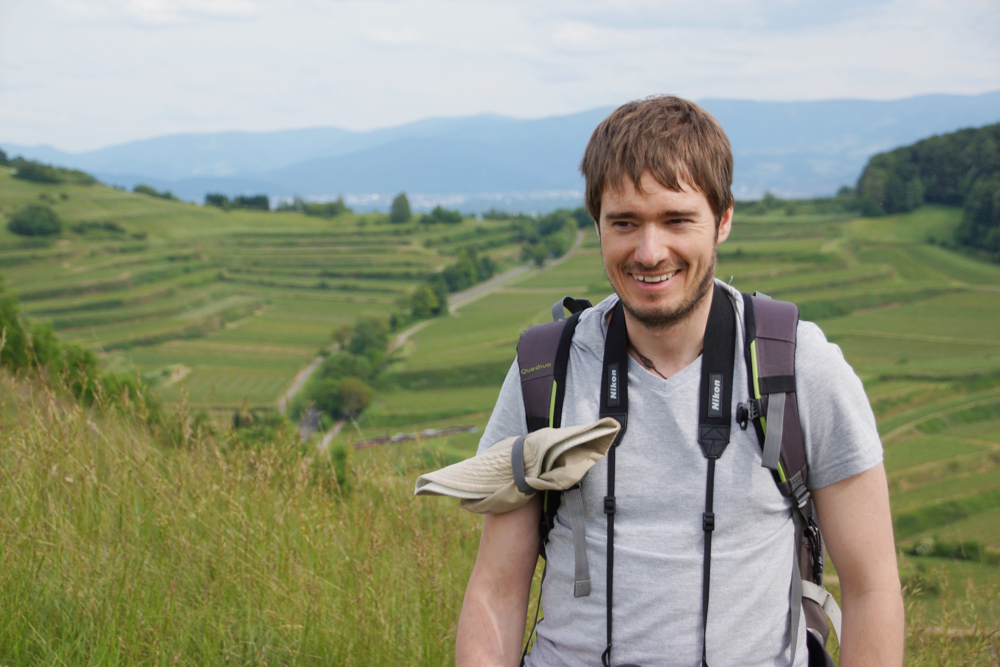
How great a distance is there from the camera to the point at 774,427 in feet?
4.63

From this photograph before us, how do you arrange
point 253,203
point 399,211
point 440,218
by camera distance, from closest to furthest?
point 440,218 → point 399,211 → point 253,203

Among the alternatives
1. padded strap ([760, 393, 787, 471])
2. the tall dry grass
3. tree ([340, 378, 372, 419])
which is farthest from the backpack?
tree ([340, 378, 372, 419])

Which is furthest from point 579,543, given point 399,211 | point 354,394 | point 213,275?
point 399,211

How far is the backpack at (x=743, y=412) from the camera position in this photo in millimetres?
1425

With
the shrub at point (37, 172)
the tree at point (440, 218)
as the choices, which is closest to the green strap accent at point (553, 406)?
the tree at point (440, 218)

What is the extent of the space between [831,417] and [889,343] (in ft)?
207

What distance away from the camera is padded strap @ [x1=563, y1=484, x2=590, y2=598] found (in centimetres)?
150

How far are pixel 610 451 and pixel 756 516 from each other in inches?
12.6

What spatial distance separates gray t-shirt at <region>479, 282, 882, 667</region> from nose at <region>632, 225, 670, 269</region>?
0.24 m

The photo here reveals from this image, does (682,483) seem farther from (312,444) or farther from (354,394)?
(354,394)

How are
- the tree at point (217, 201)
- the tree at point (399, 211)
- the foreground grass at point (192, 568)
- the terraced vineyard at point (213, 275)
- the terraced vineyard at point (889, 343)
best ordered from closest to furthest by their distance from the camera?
1. the foreground grass at point (192, 568)
2. the terraced vineyard at point (889, 343)
3. the terraced vineyard at point (213, 275)
4. the tree at point (399, 211)
5. the tree at point (217, 201)

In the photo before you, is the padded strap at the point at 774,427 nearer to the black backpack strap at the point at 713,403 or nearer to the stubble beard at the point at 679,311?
the black backpack strap at the point at 713,403

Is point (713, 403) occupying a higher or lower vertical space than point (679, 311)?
lower

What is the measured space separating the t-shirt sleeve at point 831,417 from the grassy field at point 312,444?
3.99 ft
